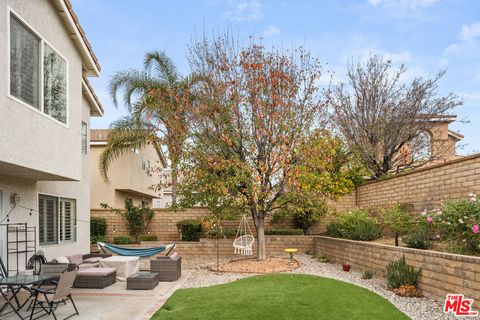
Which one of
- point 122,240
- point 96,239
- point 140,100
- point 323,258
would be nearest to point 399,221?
point 323,258

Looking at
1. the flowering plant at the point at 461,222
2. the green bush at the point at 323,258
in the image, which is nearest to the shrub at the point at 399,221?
the flowering plant at the point at 461,222

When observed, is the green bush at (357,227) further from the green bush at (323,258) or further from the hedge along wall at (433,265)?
the green bush at (323,258)

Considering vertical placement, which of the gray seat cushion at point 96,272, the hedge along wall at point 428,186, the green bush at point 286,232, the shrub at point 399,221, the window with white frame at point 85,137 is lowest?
the gray seat cushion at point 96,272

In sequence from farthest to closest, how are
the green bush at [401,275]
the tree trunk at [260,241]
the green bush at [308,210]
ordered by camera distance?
the tree trunk at [260,241]
the green bush at [308,210]
the green bush at [401,275]

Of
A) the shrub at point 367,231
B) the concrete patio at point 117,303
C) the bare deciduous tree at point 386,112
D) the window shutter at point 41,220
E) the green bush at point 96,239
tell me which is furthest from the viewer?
the bare deciduous tree at point 386,112

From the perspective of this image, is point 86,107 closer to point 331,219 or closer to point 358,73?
point 331,219

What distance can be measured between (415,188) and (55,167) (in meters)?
10.7

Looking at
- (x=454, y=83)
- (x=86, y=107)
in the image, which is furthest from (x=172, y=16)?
(x=454, y=83)

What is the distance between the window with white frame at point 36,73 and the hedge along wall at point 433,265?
28.6 feet

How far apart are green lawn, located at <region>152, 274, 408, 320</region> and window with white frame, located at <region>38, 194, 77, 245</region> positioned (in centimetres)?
463

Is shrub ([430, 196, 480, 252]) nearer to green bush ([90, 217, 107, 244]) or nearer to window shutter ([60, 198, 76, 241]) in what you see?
window shutter ([60, 198, 76, 241])

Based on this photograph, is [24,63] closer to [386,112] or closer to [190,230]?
[190,230]

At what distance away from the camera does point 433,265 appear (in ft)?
29.8

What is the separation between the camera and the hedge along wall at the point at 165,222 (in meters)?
20.2
